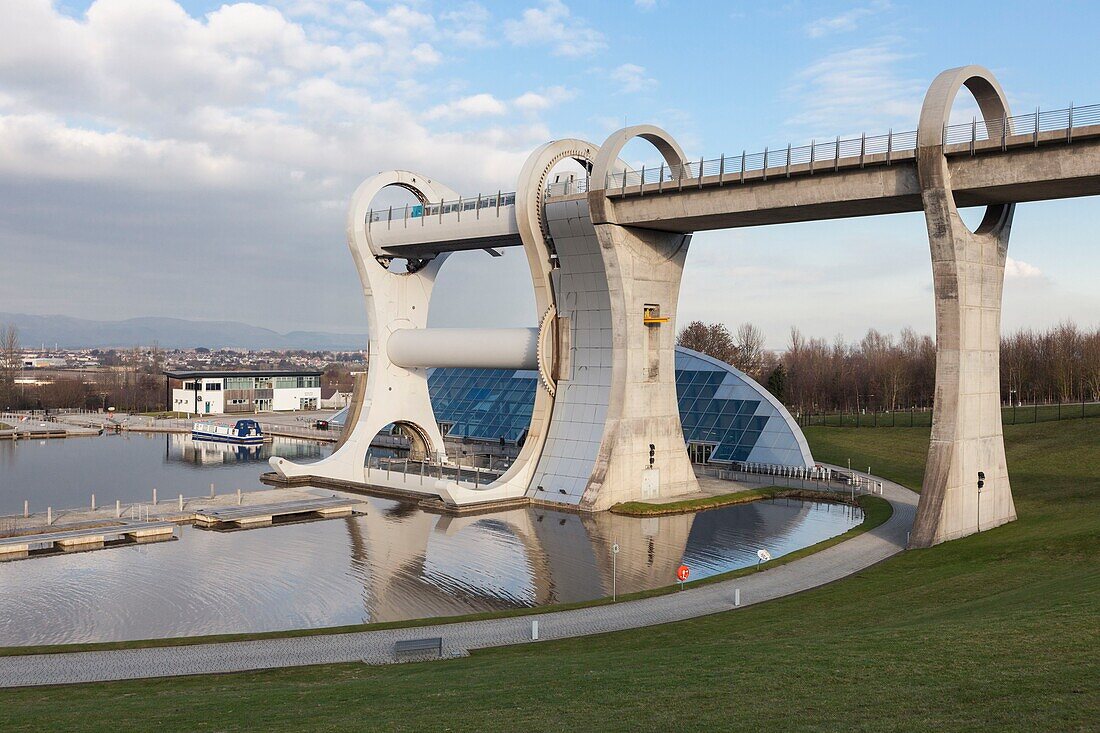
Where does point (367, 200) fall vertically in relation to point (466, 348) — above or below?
above

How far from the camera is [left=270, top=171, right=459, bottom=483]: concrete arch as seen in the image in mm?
49000

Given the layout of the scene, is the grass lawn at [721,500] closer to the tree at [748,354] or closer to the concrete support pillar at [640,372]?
the concrete support pillar at [640,372]

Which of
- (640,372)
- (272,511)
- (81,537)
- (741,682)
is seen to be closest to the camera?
(741,682)

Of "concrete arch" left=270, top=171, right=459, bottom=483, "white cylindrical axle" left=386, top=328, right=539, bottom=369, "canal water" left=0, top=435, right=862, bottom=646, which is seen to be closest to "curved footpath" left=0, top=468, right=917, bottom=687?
"canal water" left=0, top=435, right=862, bottom=646

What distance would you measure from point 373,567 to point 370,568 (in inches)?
6.7

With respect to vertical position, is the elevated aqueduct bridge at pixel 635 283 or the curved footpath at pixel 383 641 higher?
the elevated aqueduct bridge at pixel 635 283

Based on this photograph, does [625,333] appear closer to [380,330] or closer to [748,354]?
[380,330]

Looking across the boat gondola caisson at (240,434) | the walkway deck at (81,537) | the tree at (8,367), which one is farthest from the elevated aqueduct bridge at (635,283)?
the tree at (8,367)

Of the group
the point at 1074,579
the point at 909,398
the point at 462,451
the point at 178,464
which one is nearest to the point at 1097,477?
the point at 1074,579

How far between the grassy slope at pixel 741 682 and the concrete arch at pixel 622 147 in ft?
72.5

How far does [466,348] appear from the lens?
46.7 metres

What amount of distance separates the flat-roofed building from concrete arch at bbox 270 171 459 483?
55640 mm

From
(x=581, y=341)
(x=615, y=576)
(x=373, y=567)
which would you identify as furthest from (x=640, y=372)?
(x=373, y=567)

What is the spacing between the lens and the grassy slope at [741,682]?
12.1 metres
